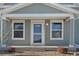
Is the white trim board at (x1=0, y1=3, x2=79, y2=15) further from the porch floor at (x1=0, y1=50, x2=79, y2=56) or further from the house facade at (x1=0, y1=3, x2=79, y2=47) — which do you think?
the porch floor at (x1=0, y1=50, x2=79, y2=56)

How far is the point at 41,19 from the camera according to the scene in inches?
137

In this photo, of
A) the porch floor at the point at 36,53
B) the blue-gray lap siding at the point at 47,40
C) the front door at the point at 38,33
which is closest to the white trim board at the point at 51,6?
the blue-gray lap siding at the point at 47,40

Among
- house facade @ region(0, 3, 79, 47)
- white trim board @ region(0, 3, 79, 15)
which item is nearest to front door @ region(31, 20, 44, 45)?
house facade @ region(0, 3, 79, 47)

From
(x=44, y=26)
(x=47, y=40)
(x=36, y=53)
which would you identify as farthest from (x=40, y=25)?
(x=36, y=53)

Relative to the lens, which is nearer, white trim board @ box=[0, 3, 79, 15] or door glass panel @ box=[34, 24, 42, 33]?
white trim board @ box=[0, 3, 79, 15]

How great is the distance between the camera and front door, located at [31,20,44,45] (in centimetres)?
346

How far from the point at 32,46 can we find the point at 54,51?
0.93ft

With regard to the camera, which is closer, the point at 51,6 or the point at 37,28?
the point at 51,6

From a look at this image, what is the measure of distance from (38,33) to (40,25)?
11 centimetres

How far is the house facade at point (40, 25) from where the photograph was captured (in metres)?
3.45

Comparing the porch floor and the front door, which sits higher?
the front door

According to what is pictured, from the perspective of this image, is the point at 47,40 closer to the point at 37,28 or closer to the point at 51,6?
the point at 37,28

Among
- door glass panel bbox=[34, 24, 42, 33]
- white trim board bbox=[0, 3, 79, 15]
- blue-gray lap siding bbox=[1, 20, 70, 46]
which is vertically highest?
white trim board bbox=[0, 3, 79, 15]

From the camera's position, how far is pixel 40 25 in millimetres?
3479
